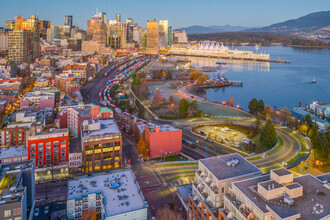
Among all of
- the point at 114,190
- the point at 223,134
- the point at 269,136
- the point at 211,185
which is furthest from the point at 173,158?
the point at 211,185

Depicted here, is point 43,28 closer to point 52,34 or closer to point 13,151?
point 52,34

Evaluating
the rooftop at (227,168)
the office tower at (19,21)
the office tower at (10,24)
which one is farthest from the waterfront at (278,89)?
the office tower at (10,24)

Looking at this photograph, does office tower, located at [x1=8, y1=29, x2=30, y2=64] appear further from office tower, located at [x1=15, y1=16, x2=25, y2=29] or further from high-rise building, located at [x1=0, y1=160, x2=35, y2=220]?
high-rise building, located at [x1=0, y1=160, x2=35, y2=220]

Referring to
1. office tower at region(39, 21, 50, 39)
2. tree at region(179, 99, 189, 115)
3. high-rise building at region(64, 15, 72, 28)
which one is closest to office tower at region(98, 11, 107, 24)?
high-rise building at region(64, 15, 72, 28)

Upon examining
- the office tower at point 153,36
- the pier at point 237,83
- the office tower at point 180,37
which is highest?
the office tower at point 180,37

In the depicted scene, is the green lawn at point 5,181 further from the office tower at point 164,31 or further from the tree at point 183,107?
the office tower at point 164,31
